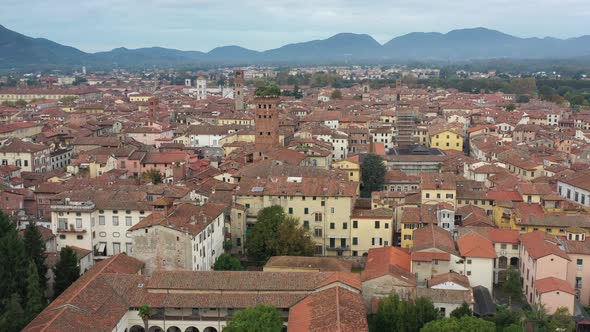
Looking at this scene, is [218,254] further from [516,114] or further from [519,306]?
[516,114]

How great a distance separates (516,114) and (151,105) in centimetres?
5109

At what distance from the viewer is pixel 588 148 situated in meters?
57.3

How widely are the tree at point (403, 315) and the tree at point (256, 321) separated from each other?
4209 mm

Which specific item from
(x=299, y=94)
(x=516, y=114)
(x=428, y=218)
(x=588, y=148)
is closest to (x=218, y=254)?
(x=428, y=218)

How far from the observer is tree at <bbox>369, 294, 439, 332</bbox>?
78.4 feet

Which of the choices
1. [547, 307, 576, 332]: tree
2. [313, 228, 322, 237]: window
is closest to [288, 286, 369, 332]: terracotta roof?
[547, 307, 576, 332]: tree

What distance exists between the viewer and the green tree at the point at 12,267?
2630 cm

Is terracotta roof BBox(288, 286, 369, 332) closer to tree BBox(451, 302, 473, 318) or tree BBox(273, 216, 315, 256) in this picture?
tree BBox(451, 302, 473, 318)

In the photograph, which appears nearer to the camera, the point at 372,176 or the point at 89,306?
the point at 89,306

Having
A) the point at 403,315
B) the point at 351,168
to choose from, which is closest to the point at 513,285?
the point at 403,315

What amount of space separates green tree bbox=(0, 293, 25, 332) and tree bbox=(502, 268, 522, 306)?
21.5 meters

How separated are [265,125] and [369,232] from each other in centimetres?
2096

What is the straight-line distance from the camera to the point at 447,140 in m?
67.2

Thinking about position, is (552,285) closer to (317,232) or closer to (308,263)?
(308,263)
